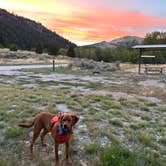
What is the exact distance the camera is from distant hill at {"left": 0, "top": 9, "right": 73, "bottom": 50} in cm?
7915

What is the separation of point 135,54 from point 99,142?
36588mm

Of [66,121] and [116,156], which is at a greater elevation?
[66,121]

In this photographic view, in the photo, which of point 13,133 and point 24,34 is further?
point 24,34

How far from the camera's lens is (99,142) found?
4.39 meters

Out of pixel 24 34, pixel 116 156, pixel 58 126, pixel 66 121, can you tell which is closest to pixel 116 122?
pixel 116 156

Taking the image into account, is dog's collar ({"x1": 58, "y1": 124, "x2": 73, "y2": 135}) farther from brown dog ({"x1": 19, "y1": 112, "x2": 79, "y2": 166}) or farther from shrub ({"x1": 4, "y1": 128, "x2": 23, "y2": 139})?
shrub ({"x1": 4, "y1": 128, "x2": 23, "y2": 139})

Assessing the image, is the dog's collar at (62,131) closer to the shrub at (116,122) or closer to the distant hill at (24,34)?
the shrub at (116,122)

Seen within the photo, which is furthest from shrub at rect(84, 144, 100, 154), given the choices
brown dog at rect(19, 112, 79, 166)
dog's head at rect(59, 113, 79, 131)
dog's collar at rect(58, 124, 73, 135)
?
dog's head at rect(59, 113, 79, 131)

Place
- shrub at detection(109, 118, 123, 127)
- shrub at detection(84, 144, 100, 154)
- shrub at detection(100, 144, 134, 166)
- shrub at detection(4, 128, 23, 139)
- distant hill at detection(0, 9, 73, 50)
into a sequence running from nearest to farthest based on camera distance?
shrub at detection(100, 144, 134, 166), shrub at detection(84, 144, 100, 154), shrub at detection(4, 128, 23, 139), shrub at detection(109, 118, 123, 127), distant hill at detection(0, 9, 73, 50)

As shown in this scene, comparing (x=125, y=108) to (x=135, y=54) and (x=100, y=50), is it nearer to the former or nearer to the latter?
(x=135, y=54)

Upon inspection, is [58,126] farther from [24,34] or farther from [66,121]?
[24,34]

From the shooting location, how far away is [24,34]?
89062mm

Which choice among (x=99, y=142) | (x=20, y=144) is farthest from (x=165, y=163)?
(x=20, y=144)

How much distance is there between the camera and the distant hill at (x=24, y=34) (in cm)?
7915
